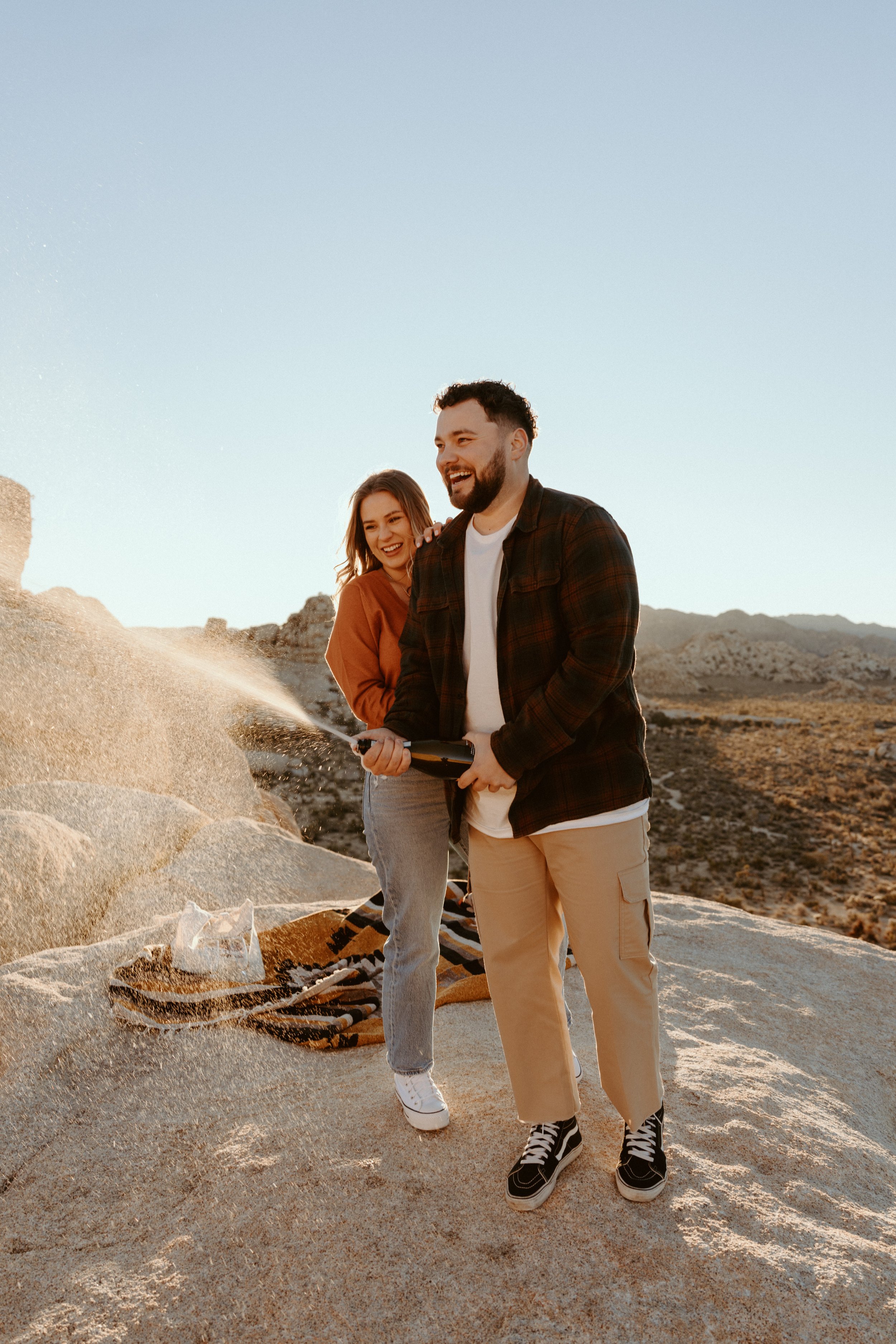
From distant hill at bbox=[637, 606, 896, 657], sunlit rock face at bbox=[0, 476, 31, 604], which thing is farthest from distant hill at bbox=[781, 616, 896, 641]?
sunlit rock face at bbox=[0, 476, 31, 604]

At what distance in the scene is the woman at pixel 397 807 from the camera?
2928 mm

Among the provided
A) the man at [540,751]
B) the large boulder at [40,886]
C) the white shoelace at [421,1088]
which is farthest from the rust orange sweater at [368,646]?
the large boulder at [40,886]

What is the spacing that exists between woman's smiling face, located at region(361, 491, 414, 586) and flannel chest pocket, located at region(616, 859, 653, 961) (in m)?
1.47

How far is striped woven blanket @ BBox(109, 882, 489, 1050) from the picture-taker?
4.26m

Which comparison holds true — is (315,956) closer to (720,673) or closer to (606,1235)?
(606,1235)

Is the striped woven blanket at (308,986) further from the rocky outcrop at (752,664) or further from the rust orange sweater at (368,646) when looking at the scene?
the rocky outcrop at (752,664)

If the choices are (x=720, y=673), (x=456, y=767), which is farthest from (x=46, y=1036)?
(x=720, y=673)

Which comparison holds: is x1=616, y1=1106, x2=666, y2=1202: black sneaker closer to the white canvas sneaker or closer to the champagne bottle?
Answer: the white canvas sneaker

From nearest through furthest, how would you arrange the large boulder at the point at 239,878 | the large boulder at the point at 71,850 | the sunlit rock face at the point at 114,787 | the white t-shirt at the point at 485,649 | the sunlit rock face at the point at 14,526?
the white t-shirt at the point at 485,649
the large boulder at the point at 71,850
the sunlit rock face at the point at 114,787
the large boulder at the point at 239,878
the sunlit rock face at the point at 14,526

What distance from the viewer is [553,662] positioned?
8.16 ft

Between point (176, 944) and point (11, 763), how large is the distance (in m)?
6.81

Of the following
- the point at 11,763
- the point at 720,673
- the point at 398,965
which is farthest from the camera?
the point at 720,673

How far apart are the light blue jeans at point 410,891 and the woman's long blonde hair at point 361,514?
34.2 inches

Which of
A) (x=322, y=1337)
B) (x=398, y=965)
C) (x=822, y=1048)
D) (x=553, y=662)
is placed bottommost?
(x=822, y=1048)
